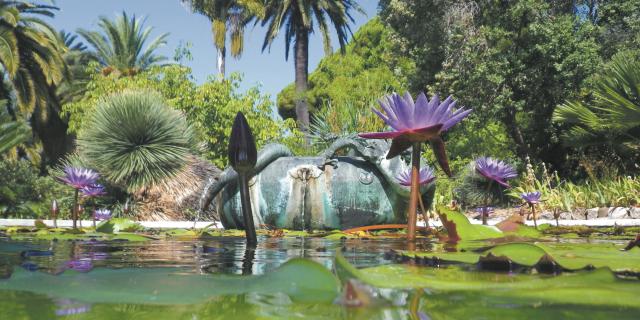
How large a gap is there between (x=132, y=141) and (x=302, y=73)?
979 cm

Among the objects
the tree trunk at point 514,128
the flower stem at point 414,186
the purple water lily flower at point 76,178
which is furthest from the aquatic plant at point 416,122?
the tree trunk at point 514,128

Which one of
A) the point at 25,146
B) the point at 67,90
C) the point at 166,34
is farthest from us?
the point at 166,34

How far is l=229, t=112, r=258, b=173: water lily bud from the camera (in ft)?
6.61

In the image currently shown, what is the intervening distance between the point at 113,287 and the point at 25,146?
78.4ft

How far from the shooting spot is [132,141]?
35.1 feet

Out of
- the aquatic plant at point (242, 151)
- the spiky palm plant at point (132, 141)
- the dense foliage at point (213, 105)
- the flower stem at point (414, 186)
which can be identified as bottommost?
the flower stem at point (414, 186)

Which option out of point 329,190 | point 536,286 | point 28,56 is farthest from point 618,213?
point 28,56

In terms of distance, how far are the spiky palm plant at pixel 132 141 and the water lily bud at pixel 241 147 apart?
8.86 metres

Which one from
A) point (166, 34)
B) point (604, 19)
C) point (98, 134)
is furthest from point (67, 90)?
point (604, 19)

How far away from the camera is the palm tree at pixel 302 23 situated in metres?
19.7

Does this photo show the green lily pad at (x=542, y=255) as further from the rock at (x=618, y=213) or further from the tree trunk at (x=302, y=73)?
the tree trunk at (x=302, y=73)

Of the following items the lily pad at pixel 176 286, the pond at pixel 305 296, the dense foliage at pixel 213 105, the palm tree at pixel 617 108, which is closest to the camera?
the pond at pixel 305 296

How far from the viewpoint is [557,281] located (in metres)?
0.88

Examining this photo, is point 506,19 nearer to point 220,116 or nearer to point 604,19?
point 604,19
